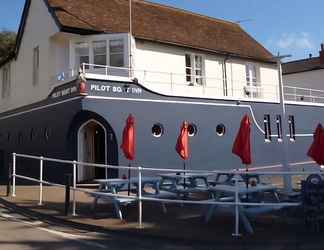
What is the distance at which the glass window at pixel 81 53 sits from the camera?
2083 cm

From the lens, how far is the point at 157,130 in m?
20.1

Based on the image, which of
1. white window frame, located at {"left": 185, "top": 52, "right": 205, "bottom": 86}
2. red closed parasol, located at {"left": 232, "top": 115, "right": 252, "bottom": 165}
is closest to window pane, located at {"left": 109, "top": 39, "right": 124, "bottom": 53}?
white window frame, located at {"left": 185, "top": 52, "right": 205, "bottom": 86}

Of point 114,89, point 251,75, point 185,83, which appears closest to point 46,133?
point 114,89

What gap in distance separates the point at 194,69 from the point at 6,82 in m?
11.9

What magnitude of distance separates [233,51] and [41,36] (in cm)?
1008

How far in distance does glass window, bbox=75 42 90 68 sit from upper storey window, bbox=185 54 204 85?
5271mm

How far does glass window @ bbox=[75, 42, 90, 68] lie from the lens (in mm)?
20828

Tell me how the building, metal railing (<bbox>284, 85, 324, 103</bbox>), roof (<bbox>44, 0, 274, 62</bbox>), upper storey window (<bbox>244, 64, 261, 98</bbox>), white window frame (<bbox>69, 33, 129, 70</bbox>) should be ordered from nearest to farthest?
the building → white window frame (<bbox>69, 33, 129, 70</bbox>) → roof (<bbox>44, 0, 274, 62</bbox>) → upper storey window (<bbox>244, 64, 261, 98</bbox>) → metal railing (<bbox>284, 85, 324, 103</bbox>)

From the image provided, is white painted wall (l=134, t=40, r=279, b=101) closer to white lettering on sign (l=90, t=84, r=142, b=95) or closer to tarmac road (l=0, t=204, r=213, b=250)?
white lettering on sign (l=90, t=84, r=142, b=95)

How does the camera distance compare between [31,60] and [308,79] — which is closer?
[31,60]

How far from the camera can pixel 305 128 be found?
90.9 feet

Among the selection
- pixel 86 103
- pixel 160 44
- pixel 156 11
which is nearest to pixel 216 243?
pixel 86 103

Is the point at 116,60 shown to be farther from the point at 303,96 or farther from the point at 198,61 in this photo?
the point at 303,96

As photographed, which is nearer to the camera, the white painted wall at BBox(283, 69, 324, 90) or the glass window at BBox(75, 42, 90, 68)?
the glass window at BBox(75, 42, 90, 68)
